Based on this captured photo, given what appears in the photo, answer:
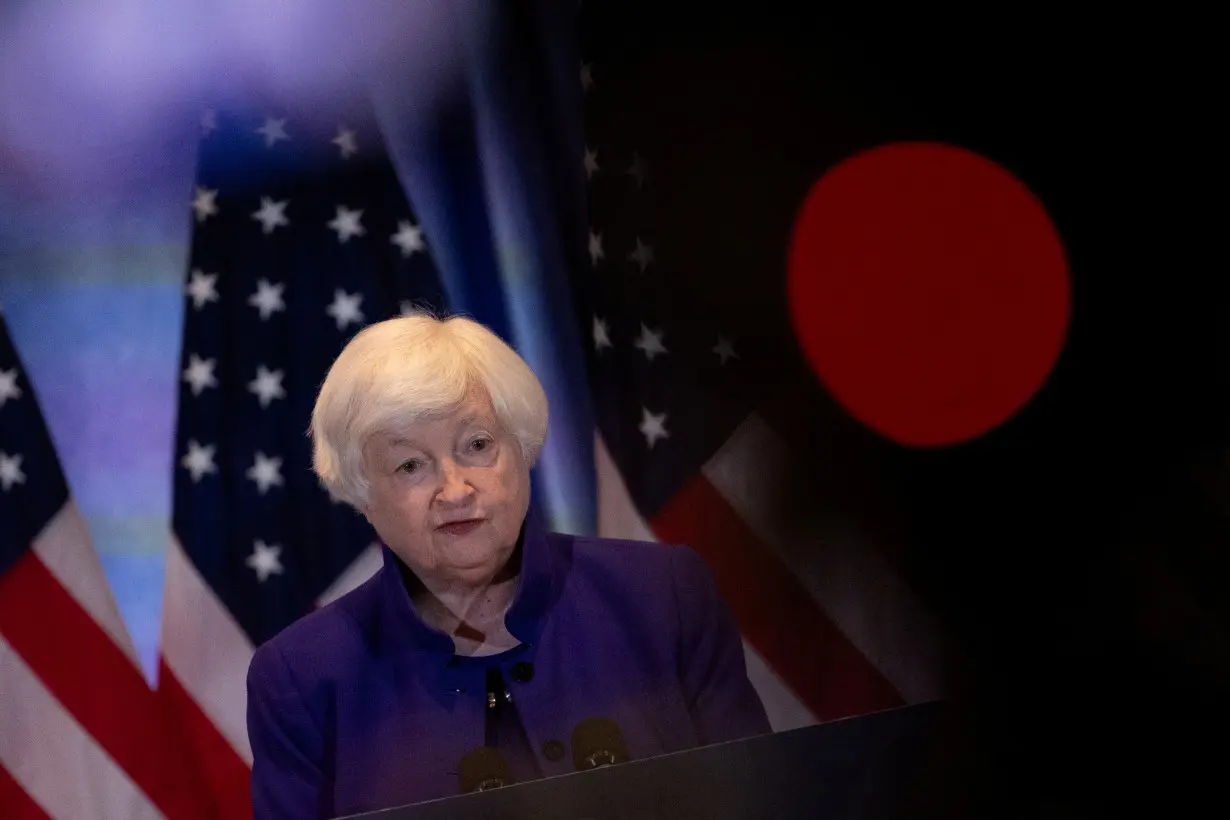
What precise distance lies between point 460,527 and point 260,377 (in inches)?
28.8

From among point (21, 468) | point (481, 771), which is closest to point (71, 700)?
point (21, 468)

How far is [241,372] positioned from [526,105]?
0.78 m

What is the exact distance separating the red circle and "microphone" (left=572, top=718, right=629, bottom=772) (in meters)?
1.45

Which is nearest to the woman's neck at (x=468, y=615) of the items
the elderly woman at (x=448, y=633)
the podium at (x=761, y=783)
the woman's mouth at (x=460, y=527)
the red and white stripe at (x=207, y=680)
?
the elderly woman at (x=448, y=633)

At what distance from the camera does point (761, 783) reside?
1152mm

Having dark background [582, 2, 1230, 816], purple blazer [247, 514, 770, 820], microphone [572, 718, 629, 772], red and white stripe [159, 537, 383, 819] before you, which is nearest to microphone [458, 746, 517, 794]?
microphone [572, 718, 629, 772]

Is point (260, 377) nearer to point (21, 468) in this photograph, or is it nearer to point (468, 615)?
point (21, 468)

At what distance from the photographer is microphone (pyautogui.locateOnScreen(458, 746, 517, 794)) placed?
1492 millimetres

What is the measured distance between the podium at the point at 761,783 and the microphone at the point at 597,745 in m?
0.33

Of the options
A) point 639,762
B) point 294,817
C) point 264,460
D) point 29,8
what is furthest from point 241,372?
point 639,762

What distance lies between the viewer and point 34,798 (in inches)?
88.0

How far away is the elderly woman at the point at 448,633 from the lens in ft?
6.03

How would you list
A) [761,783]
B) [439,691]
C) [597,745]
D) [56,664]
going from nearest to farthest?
1. [761,783]
2. [597,745]
3. [439,691]
4. [56,664]

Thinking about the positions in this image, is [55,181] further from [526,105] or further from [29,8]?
[526,105]
